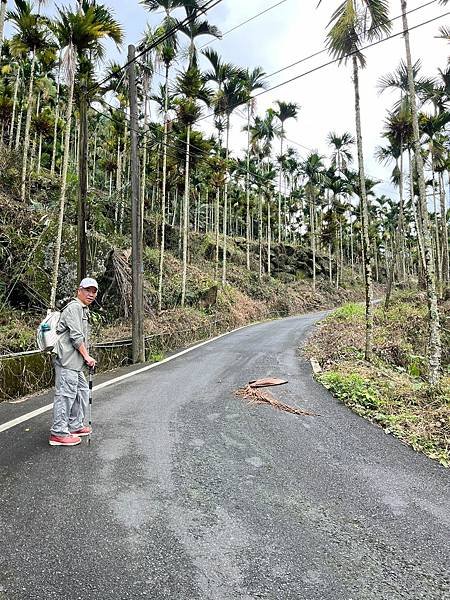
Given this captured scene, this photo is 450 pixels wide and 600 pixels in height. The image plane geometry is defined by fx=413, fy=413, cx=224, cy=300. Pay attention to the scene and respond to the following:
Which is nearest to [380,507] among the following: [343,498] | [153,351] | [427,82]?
[343,498]

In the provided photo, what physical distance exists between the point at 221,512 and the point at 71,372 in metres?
2.30

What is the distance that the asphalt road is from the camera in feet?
7.37

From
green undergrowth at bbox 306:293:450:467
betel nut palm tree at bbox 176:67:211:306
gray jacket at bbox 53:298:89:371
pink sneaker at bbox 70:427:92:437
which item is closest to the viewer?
gray jacket at bbox 53:298:89:371

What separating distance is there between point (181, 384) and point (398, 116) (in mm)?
15384

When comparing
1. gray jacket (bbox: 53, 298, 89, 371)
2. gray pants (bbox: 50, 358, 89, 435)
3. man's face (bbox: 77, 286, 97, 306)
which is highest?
man's face (bbox: 77, 286, 97, 306)

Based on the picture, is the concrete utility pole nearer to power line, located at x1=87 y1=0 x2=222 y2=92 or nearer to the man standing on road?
power line, located at x1=87 y1=0 x2=222 y2=92

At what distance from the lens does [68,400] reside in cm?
440

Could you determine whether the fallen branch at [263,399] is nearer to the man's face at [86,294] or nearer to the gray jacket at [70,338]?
the gray jacket at [70,338]

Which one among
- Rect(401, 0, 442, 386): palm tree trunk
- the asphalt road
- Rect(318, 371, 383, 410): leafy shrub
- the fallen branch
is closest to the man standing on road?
the asphalt road

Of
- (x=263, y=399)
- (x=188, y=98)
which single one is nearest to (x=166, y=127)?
(x=188, y=98)

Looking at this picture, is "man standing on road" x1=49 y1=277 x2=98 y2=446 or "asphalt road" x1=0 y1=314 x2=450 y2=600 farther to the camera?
"man standing on road" x1=49 y1=277 x2=98 y2=446

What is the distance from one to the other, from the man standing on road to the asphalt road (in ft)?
0.64

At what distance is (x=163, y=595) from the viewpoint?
213 centimetres

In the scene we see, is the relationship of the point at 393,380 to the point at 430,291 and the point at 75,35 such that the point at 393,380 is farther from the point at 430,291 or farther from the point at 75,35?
the point at 75,35
